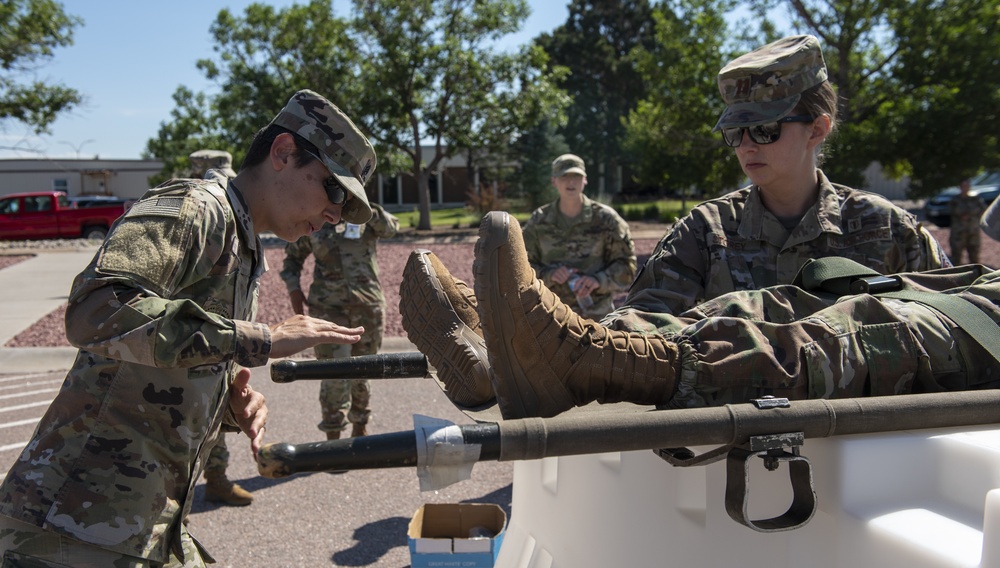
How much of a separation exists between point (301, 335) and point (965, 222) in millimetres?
13633

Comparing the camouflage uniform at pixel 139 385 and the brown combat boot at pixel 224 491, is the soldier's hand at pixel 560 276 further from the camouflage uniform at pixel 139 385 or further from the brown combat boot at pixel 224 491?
the camouflage uniform at pixel 139 385

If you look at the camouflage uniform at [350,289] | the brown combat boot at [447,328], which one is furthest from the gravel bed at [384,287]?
the brown combat boot at [447,328]

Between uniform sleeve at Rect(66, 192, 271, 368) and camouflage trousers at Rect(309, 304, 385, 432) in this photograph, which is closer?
uniform sleeve at Rect(66, 192, 271, 368)

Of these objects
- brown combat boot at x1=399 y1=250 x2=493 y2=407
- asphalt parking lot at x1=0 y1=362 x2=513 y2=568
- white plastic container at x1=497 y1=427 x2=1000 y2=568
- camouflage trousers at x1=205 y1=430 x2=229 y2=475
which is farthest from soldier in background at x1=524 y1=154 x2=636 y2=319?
white plastic container at x1=497 y1=427 x2=1000 y2=568

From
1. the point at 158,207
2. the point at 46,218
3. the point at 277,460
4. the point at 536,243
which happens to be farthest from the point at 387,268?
the point at 46,218

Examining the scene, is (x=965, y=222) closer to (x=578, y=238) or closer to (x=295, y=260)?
(x=578, y=238)

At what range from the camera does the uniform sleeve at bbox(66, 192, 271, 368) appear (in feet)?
6.47

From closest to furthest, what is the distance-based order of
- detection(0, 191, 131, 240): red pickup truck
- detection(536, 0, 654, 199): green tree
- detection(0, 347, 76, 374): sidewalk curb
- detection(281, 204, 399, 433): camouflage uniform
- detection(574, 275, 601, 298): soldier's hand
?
detection(281, 204, 399, 433): camouflage uniform, detection(574, 275, 601, 298): soldier's hand, detection(0, 347, 76, 374): sidewalk curb, detection(0, 191, 131, 240): red pickup truck, detection(536, 0, 654, 199): green tree

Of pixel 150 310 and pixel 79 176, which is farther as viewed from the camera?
pixel 79 176

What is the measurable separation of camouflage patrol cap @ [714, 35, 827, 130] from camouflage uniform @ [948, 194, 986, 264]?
11.9 m

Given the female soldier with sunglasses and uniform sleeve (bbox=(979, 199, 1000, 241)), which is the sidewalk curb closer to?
the female soldier with sunglasses

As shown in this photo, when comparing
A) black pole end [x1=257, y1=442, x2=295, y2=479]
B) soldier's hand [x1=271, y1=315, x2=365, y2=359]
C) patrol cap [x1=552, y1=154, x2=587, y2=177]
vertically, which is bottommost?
black pole end [x1=257, y1=442, x2=295, y2=479]

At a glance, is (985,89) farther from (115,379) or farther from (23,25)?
(23,25)

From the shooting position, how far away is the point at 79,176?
46500mm
